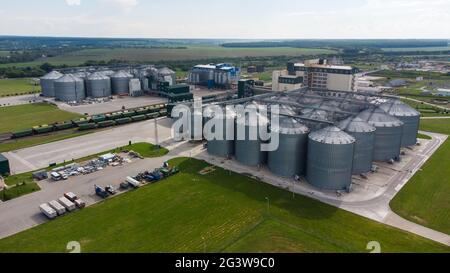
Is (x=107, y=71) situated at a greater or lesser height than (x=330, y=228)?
greater

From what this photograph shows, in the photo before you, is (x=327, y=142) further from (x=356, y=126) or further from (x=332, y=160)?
(x=356, y=126)

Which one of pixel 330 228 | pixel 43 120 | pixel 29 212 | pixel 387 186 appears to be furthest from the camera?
pixel 43 120

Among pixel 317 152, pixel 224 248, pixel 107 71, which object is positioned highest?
pixel 107 71

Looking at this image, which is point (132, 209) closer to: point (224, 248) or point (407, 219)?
point (224, 248)

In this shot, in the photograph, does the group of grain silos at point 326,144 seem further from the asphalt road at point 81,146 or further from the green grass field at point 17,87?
the green grass field at point 17,87

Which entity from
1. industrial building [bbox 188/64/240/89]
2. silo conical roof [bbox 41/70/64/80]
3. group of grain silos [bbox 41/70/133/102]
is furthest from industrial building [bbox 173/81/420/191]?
silo conical roof [bbox 41/70/64/80]

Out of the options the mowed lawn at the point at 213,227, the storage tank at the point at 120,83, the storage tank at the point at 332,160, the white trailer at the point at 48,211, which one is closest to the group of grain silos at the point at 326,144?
the storage tank at the point at 332,160

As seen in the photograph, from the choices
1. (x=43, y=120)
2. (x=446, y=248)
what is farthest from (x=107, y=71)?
(x=446, y=248)
